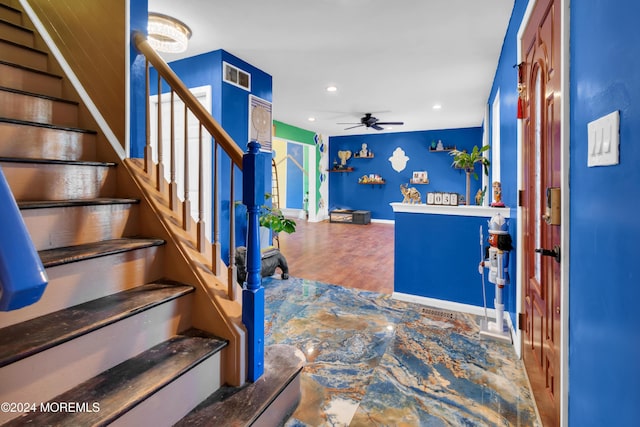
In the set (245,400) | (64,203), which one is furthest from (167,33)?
(245,400)

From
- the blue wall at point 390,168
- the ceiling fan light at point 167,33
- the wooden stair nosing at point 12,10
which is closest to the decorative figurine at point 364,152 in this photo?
the blue wall at point 390,168

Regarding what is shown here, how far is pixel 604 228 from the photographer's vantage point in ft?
2.82

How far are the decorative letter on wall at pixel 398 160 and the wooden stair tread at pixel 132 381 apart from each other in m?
8.33

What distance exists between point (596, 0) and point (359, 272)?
11.5 feet

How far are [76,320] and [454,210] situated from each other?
2.80m

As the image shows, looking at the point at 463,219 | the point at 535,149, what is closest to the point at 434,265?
the point at 463,219

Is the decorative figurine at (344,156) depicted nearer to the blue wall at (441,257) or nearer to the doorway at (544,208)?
the blue wall at (441,257)

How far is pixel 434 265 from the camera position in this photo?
3043mm

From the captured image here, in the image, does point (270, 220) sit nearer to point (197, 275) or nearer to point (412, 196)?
point (412, 196)

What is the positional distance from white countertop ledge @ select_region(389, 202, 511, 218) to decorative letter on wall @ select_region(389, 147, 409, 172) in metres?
6.14

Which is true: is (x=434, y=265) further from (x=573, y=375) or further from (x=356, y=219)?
(x=356, y=219)

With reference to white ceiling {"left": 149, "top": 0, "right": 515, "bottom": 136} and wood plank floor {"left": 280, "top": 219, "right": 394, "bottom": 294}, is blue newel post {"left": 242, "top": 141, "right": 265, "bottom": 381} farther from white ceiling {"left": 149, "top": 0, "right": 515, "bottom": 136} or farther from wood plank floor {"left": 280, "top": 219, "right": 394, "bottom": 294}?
wood plank floor {"left": 280, "top": 219, "right": 394, "bottom": 294}

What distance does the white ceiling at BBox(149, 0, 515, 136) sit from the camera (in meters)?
2.64

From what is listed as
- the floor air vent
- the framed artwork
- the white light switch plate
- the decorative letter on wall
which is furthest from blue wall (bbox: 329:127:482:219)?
the white light switch plate
